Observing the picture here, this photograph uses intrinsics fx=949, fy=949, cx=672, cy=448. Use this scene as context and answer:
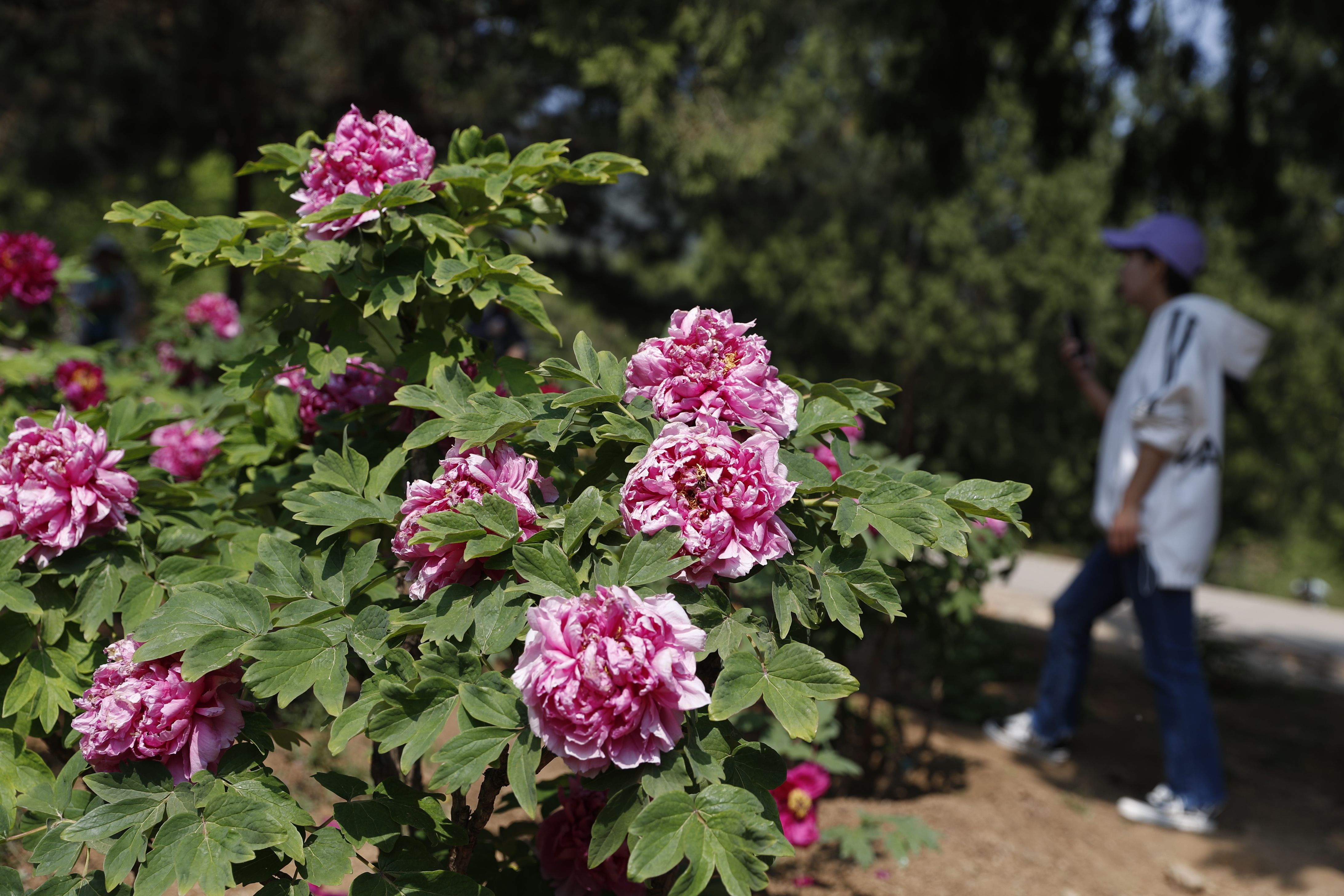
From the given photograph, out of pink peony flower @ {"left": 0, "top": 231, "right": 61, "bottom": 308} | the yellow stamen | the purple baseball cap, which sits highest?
the purple baseball cap

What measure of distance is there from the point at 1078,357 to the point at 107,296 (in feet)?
15.9

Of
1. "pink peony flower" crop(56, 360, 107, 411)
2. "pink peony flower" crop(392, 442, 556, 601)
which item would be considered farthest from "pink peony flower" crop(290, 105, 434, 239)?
"pink peony flower" crop(56, 360, 107, 411)

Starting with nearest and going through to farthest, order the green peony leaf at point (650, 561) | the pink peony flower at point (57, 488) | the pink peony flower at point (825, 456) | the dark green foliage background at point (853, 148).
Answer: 1. the green peony leaf at point (650, 561)
2. the pink peony flower at point (57, 488)
3. the pink peony flower at point (825, 456)
4. the dark green foliage background at point (853, 148)

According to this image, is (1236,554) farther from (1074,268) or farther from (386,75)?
(386,75)

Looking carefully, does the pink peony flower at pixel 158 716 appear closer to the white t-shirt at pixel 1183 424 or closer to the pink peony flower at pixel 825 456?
the pink peony flower at pixel 825 456

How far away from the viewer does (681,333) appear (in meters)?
1.33

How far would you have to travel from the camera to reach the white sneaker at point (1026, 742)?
3.92 m

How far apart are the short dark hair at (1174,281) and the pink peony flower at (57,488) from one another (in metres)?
3.64

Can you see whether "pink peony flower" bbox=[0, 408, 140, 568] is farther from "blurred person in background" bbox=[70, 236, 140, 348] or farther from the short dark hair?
"blurred person in background" bbox=[70, 236, 140, 348]

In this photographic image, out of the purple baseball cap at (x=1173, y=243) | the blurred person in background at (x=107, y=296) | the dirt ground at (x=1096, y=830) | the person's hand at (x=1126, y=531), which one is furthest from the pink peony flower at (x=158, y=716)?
the blurred person in background at (x=107, y=296)

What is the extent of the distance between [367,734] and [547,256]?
29.7 feet

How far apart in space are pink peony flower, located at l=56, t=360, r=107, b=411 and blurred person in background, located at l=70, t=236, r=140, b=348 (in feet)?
7.52

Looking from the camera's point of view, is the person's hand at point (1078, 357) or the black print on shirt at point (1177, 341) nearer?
the black print on shirt at point (1177, 341)

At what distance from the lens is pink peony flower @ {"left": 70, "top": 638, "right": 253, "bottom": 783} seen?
48.1 inches
